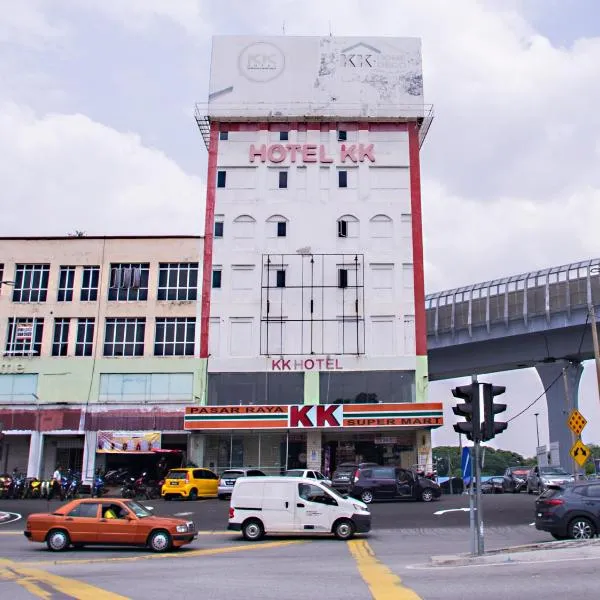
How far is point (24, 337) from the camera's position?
162 ft

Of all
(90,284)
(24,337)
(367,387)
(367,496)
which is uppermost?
(90,284)

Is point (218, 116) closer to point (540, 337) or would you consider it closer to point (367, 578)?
point (540, 337)

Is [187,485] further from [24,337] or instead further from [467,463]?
[467,463]

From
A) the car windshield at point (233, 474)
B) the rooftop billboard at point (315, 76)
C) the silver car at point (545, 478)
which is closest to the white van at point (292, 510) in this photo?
the car windshield at point (233, 474)

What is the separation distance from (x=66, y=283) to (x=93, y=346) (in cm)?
496

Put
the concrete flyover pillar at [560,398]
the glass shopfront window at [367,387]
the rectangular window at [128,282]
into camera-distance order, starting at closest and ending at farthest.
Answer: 1. the glass shopfront window at [367,387]
2. the rectangular window at [128,282]
3. the concrete flyover pillar at [560,398]

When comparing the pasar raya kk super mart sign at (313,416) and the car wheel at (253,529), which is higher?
the pasar raya kk super mart sign at (313,416)

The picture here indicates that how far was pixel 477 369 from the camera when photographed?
58.5 meters

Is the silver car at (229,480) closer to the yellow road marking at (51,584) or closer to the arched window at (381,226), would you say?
the yellow road marking at (51,584)

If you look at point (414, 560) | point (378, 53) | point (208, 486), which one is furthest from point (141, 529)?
point (378, 53)

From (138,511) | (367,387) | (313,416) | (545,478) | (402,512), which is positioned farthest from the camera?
(367,387)

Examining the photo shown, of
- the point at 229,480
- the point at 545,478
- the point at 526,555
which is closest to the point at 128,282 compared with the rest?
the point at 229,480

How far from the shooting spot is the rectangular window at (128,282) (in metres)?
50.2

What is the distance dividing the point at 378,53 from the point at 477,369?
25.7 m
